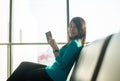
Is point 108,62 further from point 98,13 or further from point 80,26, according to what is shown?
point 98,13

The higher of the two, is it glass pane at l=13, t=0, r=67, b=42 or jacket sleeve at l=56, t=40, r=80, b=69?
glass pane at l=13, t=0, r=67, b=42

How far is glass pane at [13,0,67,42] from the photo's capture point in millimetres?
3855

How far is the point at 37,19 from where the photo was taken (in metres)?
3.90

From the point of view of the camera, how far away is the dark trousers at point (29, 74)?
1.91 meters

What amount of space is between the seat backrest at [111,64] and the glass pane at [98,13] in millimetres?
2691

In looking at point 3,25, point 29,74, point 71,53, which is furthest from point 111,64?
point 3,25

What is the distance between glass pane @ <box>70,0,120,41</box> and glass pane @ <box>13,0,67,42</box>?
222mm

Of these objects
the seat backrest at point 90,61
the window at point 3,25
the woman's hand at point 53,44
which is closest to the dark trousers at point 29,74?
the woman's hand at point 53,44

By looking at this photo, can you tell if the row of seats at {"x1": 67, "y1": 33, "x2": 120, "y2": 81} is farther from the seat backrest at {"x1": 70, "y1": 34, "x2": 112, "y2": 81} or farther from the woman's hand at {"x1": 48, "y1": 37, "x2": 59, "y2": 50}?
the woman's hand at {"x1": 48, "y1": 37, "x2": 59, "y2": 50}

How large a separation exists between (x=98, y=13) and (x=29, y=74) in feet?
6.90

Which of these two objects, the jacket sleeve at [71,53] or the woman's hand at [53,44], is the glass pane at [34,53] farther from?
the jacket sleeve at [71,53]

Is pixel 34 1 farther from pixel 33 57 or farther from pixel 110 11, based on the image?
pixel 110 11

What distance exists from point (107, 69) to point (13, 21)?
316 centimetres

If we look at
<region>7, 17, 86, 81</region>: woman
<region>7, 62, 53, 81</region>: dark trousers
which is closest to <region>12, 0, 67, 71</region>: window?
<region>7, 62, 53, 81</region>: dark trousers
